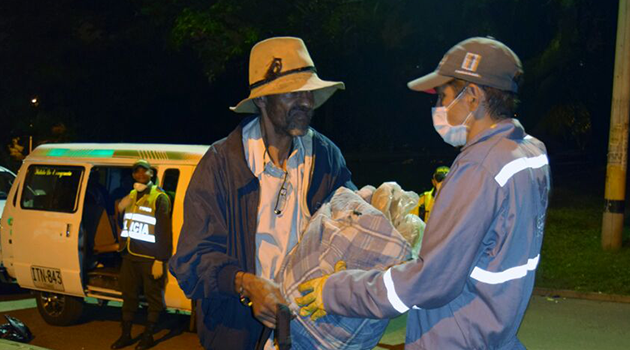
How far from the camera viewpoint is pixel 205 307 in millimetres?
3211

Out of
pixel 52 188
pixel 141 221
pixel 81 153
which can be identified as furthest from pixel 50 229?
pixel 141 221

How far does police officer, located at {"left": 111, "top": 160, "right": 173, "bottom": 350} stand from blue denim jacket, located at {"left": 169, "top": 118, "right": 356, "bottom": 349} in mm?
4909

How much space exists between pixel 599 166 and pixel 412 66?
24.9 ft

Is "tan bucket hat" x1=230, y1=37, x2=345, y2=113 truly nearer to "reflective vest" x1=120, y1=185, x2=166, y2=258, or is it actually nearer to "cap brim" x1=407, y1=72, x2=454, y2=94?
"cap brim" x1=407, y1=72, x2=454, y2=94

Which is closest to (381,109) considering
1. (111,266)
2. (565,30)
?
(565,30)

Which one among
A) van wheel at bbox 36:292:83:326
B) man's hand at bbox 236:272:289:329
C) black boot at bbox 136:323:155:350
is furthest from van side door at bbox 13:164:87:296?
man's hand at bbox 236:272:289:329

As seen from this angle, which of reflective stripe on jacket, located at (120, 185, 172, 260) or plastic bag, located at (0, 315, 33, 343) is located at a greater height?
reflective stripe on jacket, located at (120, 185, 172, 260)

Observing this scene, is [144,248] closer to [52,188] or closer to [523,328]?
[52,188]

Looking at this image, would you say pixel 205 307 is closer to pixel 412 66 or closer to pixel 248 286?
pixel 248 286

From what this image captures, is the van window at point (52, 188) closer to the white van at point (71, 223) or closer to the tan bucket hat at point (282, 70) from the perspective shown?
the white van at point (71, 223)

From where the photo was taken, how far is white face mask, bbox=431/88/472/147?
2707mm

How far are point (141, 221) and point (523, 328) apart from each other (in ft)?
13.9

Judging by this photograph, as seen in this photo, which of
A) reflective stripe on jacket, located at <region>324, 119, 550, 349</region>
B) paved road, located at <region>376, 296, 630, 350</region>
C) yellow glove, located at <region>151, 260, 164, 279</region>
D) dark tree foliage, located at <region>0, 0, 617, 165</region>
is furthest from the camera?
dark tree foliage, located at <region>0, 0, 617, 165</region>

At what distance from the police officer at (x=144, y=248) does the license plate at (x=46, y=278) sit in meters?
0.94
